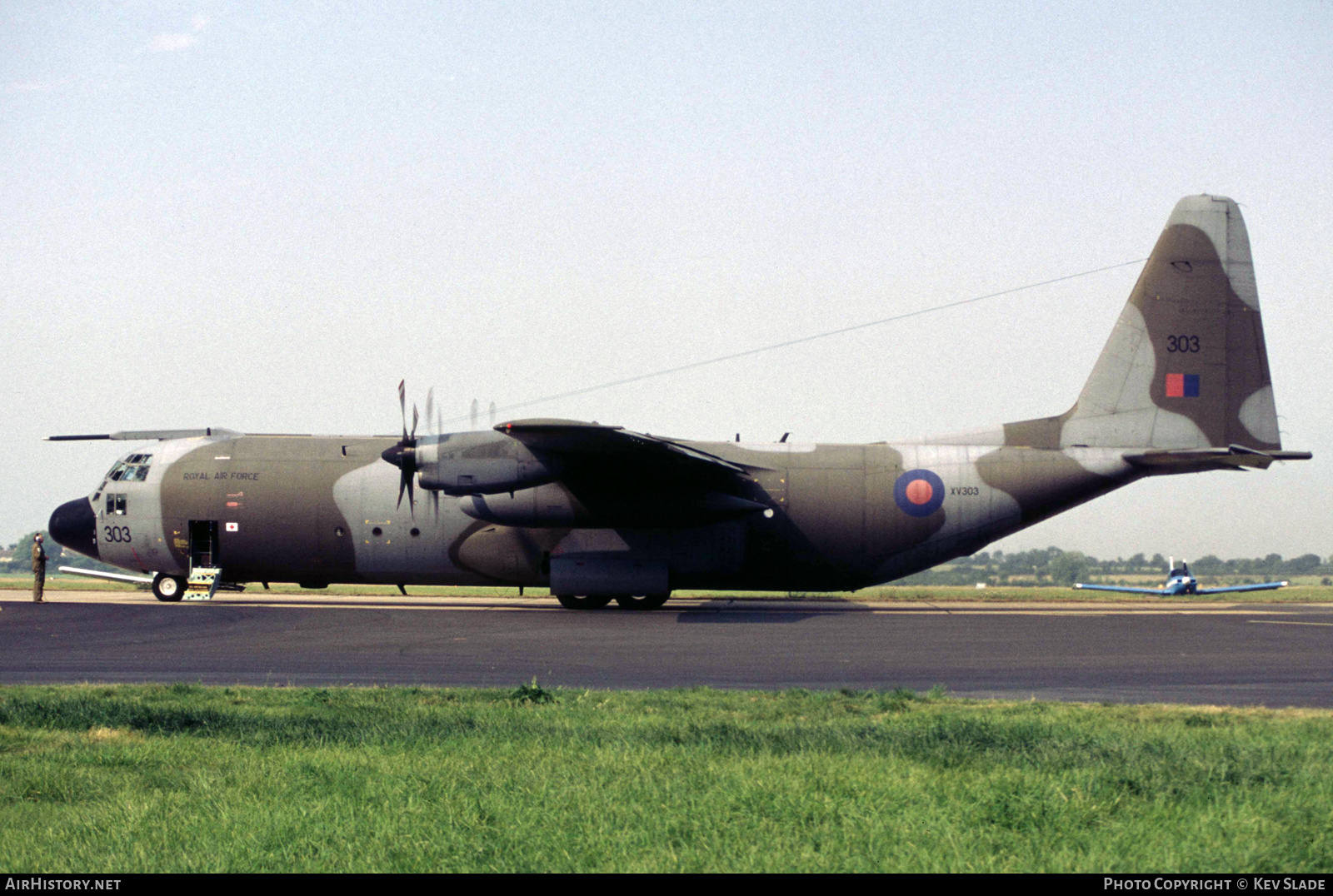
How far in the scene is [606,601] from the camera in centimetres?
2822

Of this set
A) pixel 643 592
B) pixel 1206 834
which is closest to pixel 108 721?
pixel 1206 834

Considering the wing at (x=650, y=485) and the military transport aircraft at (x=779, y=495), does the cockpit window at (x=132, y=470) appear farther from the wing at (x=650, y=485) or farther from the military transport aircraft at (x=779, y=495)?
the wing at (x=650, y=485)

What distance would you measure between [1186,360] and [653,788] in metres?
24.6

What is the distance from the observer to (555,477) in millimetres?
25719

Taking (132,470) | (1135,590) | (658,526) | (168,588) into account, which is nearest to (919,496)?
(658,526)

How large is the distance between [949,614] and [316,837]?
72.3 ft

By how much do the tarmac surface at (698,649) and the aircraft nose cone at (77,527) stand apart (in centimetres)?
178

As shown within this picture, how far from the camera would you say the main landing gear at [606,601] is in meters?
27.9

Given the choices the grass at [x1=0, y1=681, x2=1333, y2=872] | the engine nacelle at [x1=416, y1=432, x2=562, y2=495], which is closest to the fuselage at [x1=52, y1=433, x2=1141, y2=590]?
the engine nacelle at [x1=416, y1=432, x2=562, y2=495]

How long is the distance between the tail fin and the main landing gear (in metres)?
10.2

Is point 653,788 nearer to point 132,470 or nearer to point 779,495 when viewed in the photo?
point 779,495

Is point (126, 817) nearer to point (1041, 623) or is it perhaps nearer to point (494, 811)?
point (494, 811)

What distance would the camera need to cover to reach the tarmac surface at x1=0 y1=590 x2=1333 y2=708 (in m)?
14.4

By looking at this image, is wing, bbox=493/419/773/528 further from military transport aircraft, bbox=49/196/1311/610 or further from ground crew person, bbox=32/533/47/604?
ground crew person, bbox=32/533/47/604
